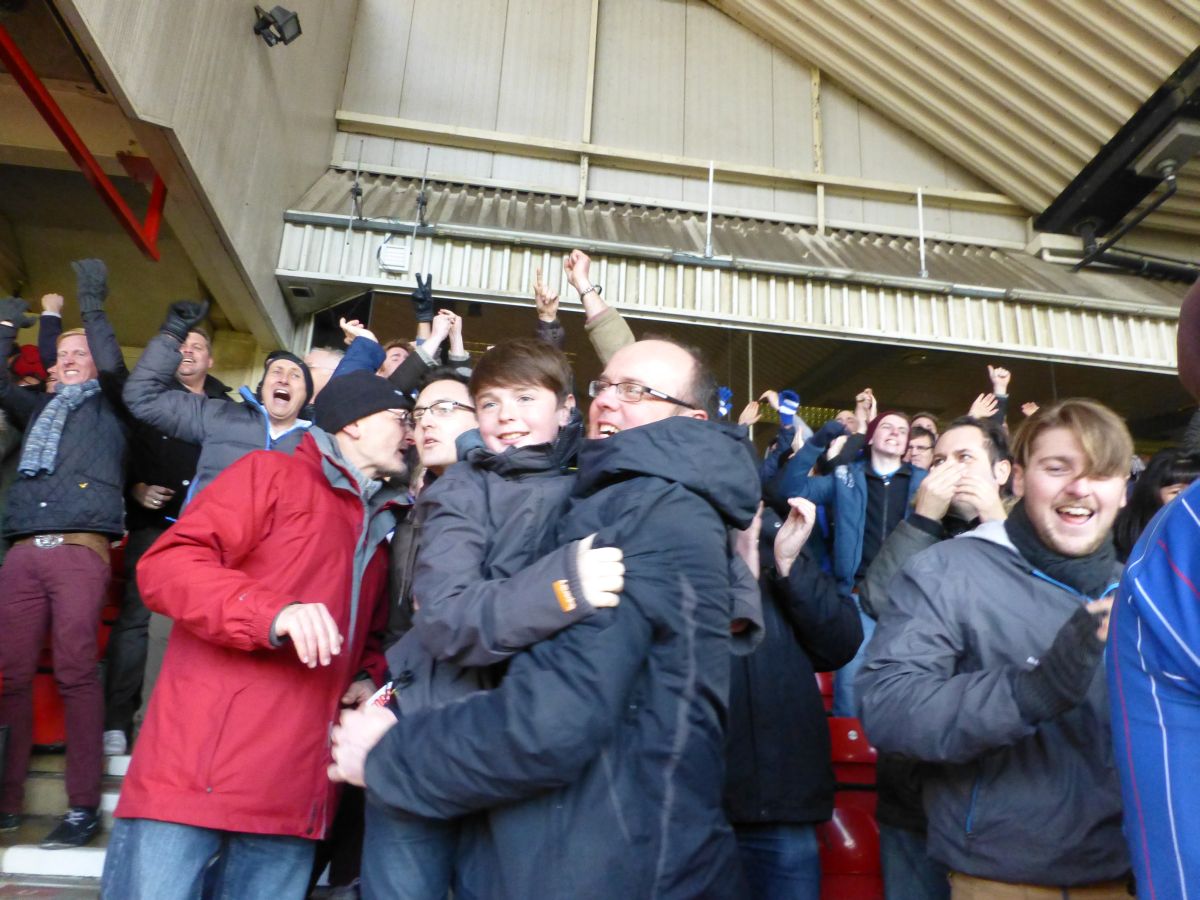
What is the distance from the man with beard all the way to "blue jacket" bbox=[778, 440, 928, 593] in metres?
2.73

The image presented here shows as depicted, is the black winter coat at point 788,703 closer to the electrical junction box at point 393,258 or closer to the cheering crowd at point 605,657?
the cheering crowd at point 605,657

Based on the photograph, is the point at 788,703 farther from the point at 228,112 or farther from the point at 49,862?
the point at 228,112

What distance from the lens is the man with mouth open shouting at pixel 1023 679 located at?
1.36 metres

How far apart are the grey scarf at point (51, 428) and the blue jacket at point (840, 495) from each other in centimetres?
311

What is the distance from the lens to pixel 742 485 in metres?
1.32

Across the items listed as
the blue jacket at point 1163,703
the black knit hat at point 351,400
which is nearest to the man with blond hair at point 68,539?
the black knit hat at point 351,400

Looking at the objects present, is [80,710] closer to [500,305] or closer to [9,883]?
[9,883]

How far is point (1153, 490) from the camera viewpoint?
2.15 m

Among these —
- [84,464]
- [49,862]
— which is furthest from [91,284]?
[49,862]

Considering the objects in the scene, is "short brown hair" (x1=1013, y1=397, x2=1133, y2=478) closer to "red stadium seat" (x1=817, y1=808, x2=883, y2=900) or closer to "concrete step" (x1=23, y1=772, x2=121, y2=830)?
"red stadium seat" (x1=817, y1=808, x2=883, y2=900)

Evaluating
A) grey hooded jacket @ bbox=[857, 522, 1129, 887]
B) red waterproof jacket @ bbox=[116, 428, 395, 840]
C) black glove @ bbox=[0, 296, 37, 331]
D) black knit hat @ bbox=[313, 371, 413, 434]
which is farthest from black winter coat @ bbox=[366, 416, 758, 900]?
black glove @ bbox=[0, 296, 37, 331]

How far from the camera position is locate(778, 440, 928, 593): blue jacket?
12.6 ft

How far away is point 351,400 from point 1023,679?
5.50ft

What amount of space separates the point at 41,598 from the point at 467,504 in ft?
7.37
